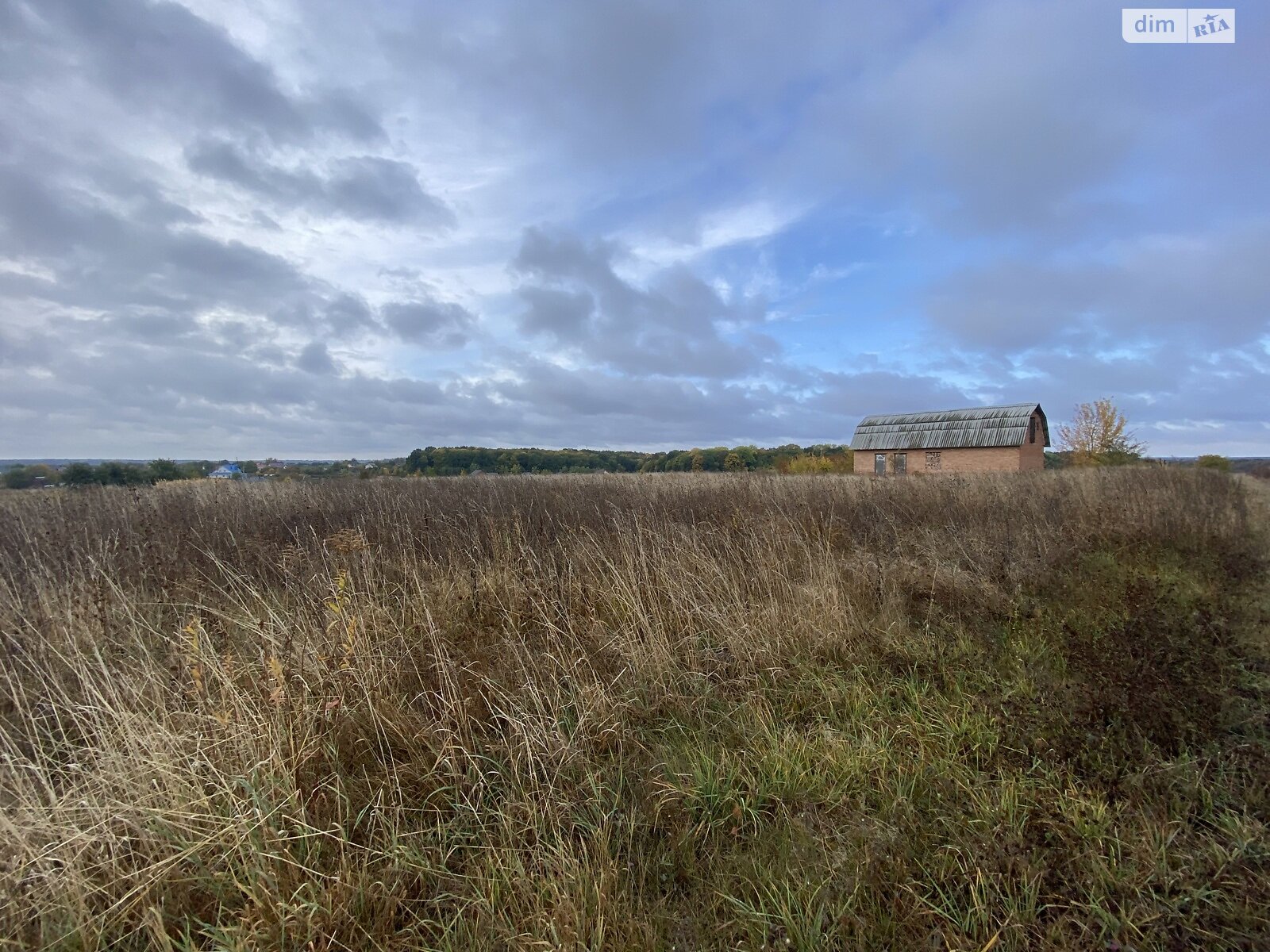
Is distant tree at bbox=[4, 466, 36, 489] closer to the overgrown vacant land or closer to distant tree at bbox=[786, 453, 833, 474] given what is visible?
the overgrown vacant land

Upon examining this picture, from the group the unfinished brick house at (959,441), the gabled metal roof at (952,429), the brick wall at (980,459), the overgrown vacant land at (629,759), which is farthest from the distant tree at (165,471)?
the gabled metal roof at (952,429)

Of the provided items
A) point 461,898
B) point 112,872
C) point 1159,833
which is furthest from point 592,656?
point 1159,833

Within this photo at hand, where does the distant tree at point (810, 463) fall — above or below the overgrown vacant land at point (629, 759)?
above

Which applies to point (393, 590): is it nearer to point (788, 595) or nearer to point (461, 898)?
point (461, 898)

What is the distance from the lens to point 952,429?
35906 mm

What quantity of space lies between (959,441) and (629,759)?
38.9 m

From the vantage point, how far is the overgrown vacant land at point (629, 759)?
191cm

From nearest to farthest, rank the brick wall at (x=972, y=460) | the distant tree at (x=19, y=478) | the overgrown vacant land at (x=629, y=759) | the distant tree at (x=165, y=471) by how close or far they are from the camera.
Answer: the overgrown vacant land at (x=629, y=759)
the distant tree at (x=19, y=478)
the distant tree at (x=165, y=471)
the brick wall at (x=972, y=460)

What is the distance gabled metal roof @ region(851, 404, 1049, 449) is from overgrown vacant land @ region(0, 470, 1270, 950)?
32.9 metres

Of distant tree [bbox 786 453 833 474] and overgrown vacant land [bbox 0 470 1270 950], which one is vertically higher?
distant tree [bbox 786 453 833 474]

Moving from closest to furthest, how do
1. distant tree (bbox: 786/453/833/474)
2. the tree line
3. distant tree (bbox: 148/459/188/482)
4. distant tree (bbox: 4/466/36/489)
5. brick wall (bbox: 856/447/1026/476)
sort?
distant tree (bbox: 4/466/36/489) < distant tree (bbox: 148/459/188/482) < the tree line < brick wall (bbox: 856/447/1026/476) < distant tree (bbox: 786/453/833/474)

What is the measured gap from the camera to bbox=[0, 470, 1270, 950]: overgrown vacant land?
1.91 m

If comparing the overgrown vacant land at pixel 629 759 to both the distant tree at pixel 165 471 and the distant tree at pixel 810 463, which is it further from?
the distant tree at pixel 810 463

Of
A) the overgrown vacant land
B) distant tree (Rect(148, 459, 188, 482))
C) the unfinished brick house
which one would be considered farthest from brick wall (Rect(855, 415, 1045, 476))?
distant tree (Rect(148, 459, 188, 482))
